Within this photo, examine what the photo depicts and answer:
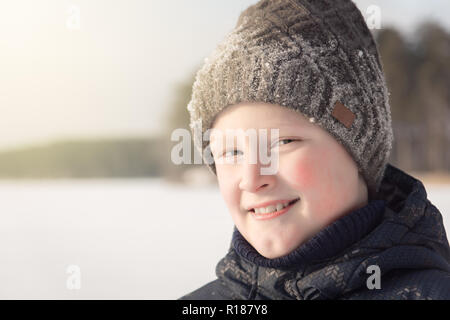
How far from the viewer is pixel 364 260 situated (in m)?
0.96

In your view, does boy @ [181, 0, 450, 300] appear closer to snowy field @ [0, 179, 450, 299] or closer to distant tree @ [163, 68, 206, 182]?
snowy field @ [0, 179, 450, 299]

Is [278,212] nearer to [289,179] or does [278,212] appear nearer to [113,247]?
[289,179]

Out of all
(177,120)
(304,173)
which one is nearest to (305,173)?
(304,173)

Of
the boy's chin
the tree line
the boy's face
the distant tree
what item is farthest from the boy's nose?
the distant tree

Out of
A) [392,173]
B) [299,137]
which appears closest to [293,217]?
[299,137]

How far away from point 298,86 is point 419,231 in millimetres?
447

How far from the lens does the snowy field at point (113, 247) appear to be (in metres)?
2.41

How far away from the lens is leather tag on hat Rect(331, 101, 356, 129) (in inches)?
40.5

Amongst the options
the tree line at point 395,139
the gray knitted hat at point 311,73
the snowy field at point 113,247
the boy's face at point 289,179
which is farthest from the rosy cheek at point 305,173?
the tree line at point 395,139

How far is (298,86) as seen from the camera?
3.35 ft

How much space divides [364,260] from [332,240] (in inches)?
3.1

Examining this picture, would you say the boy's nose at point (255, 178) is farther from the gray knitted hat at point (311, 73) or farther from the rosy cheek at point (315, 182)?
the gray knitted hat at point (311, 73)

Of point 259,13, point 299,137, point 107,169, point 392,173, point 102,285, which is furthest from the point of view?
point 107,169

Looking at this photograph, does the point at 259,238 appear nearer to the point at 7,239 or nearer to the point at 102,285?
the point at 102,285
